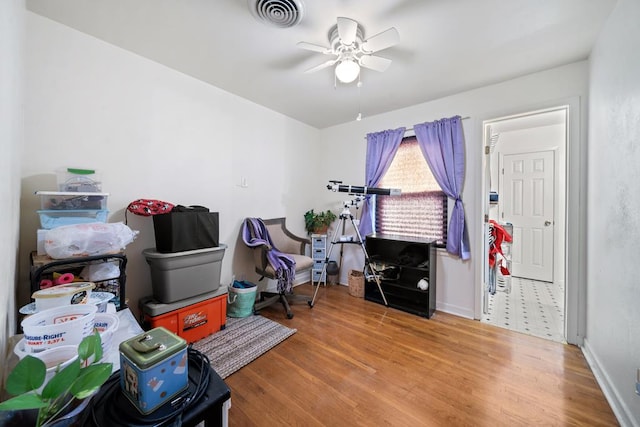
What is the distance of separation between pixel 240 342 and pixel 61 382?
1.77 meters

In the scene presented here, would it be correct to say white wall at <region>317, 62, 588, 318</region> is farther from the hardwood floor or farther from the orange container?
the orange container

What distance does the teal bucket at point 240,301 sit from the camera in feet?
8.32

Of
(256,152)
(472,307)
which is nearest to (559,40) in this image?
(472,307)

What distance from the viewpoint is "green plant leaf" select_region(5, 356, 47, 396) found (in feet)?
1.53

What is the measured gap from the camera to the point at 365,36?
5.99ft

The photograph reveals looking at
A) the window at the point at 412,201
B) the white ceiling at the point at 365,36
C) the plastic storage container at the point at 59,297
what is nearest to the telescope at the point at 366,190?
A: the window at the point at 412,201

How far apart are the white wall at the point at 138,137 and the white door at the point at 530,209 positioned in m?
3.81

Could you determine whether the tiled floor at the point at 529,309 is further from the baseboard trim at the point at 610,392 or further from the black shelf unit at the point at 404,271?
the black shelf unit at the point at 404,271

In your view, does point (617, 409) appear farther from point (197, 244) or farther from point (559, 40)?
point (197, 244)

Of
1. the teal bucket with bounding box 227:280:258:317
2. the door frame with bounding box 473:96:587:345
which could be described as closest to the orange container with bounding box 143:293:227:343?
the teal bucket with bounding box 227:280:258:317

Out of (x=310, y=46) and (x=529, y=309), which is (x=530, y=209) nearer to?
(x=529, y=309)

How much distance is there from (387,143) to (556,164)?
2.69 meters

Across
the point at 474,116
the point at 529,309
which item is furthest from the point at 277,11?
the point at 529,309

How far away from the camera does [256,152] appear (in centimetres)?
308
